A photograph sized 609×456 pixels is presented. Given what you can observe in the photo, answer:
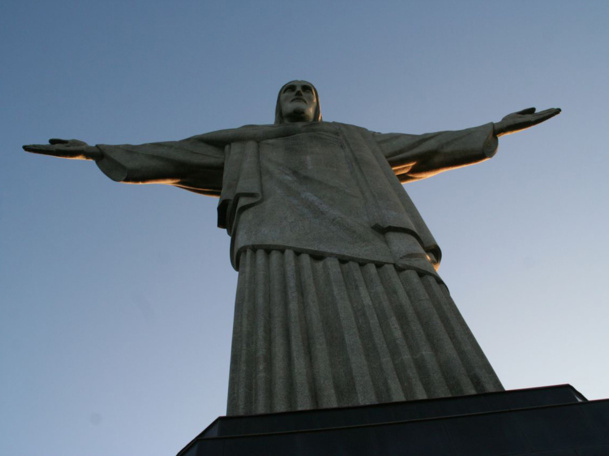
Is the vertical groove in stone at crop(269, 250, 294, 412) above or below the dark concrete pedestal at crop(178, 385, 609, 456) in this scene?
above

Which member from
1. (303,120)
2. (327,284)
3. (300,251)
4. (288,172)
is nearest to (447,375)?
(327,284)

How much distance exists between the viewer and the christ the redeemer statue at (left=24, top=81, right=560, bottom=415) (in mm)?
4266

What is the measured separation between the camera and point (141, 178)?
7.68m

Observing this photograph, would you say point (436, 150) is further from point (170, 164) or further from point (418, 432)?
point (418, 432)

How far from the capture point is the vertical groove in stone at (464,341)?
423cm

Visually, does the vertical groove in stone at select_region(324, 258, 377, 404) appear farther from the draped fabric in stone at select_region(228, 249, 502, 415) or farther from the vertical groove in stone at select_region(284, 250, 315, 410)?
the vertical groove in stone at select_region(284, 250, 315, 410)

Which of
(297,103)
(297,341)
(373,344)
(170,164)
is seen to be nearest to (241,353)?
(297,341)

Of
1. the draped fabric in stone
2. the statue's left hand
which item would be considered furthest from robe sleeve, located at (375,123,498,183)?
the draped fabric in stone

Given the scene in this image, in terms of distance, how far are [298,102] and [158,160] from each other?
2315mm

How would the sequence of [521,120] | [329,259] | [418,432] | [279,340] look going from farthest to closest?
1. [521,120]
2. [329,259]
3. [279,340]
4. [418,432]

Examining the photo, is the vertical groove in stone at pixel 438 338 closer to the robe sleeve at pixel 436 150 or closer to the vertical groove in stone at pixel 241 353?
the vertical groove in stone at pixel 241 353

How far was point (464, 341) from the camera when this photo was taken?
4.64m

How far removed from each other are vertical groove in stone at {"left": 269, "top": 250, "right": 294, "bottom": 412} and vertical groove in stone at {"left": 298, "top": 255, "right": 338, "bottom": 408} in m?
0.17

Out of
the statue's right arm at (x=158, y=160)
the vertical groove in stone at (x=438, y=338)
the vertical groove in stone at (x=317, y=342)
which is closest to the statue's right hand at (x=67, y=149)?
the statue's right arm at (x=158, y=160)
